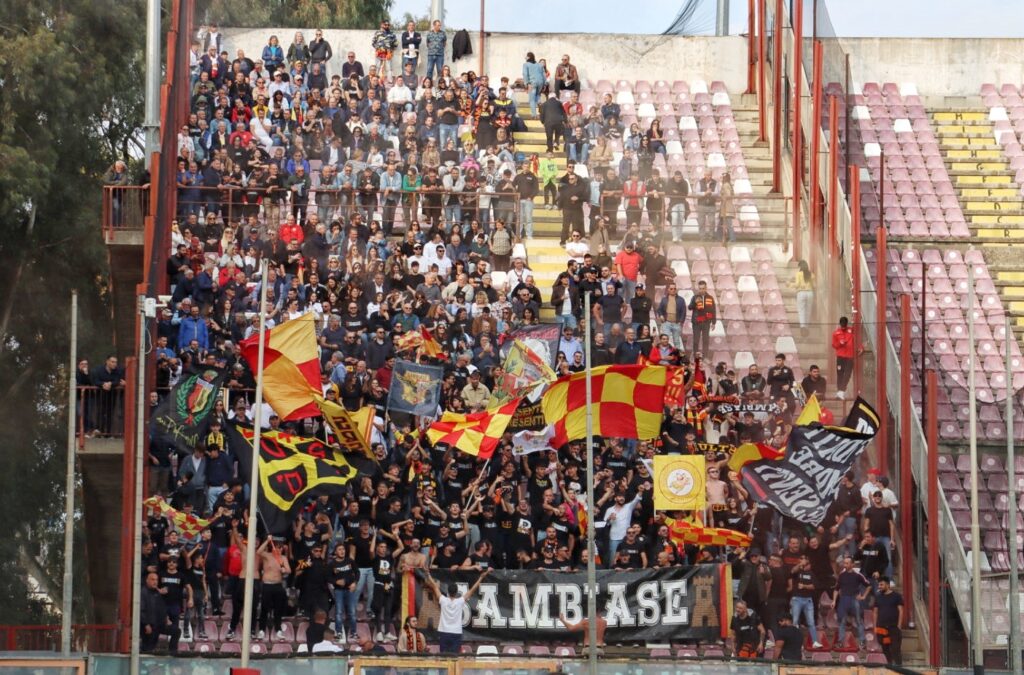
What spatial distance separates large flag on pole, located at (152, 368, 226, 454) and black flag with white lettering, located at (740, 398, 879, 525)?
7351 mm

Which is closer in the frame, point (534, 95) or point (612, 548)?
point (612, 548)

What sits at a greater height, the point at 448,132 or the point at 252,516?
the point at 448,132

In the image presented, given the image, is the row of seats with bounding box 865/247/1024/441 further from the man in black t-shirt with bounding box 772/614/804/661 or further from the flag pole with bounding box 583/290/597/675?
the flag pole with bounding box 583/290/597/675

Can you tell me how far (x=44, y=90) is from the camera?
45500 mm

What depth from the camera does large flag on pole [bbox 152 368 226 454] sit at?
2873cm

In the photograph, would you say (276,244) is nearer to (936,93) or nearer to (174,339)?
(174,339)

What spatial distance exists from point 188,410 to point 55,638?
3572 millimetres

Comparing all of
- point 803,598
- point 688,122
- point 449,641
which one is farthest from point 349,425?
point 688,122

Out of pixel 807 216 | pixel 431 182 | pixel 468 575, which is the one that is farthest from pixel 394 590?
pixel 807 216

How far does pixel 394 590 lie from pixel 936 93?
21.2m

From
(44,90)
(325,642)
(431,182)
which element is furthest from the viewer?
(44,90)

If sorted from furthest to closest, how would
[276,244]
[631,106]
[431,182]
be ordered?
1. [631,106]
2. [431,182]
3. [276,244]

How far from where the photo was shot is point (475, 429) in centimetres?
2806

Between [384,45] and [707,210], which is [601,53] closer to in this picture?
[384,45]
